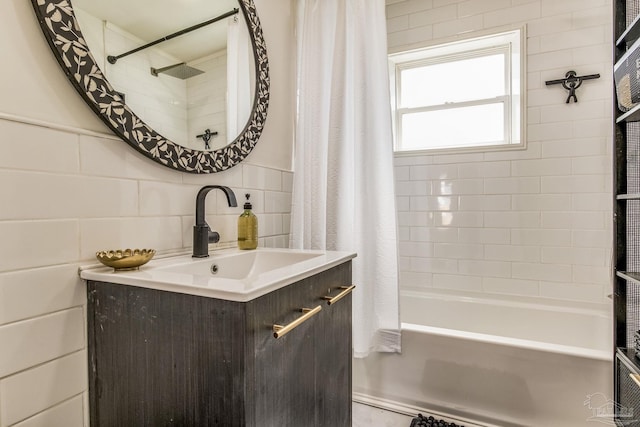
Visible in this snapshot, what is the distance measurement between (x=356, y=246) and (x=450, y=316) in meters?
1.10

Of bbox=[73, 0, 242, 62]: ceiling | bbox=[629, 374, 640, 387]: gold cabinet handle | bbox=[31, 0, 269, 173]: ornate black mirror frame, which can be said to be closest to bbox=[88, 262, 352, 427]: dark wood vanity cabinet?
bbox=[31, 0, 269, 173]: ornate black mirror frame

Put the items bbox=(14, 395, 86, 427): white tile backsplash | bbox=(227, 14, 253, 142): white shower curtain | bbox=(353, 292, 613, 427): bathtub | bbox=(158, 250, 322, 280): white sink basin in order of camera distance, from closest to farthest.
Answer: bbox=(14, 395, 86, 427): white tile backsplash, bbox=(158, 250, 322, 280): white sink basin, bbox=(353, 292, 613, 427): bathtub, bbox=(227, 14, 253, 142): white shower curtain

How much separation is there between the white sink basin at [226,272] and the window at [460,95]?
5.04 ft

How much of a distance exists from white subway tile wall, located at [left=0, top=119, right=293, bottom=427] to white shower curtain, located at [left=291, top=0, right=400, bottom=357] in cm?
83

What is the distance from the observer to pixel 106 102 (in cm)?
88

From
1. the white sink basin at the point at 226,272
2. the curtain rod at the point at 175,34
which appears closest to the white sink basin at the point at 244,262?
the white sink basin at the point at 226,272

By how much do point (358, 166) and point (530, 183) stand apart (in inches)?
48.4

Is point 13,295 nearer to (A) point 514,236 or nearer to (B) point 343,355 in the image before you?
(B) point 343,355

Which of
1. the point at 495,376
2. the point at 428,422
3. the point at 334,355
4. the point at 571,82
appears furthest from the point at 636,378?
the point at 571,82

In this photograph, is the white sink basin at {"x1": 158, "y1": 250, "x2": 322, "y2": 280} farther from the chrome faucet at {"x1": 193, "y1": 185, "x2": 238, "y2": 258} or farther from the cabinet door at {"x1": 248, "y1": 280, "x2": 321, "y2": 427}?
the cabinet door at {"x1": 248, "y1": 280, "x2": 321, "y2": 427}

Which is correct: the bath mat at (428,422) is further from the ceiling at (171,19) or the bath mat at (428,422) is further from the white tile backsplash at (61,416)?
the ceiling at (171,19)

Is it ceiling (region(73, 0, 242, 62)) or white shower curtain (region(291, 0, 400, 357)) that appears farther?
white shower curtain (region(291, 0, 400, 357))

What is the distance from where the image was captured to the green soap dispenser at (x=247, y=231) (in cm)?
129

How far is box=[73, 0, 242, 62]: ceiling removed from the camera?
93cm
